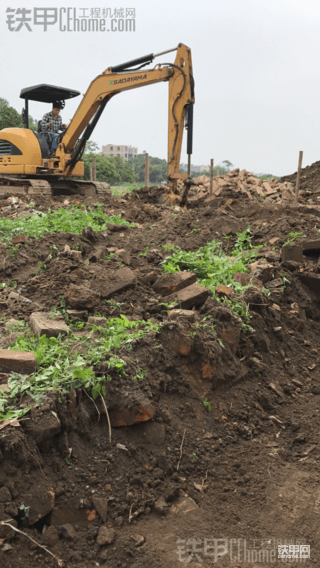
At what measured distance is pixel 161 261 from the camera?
6.83 metres

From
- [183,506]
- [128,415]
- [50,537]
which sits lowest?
[183,506]

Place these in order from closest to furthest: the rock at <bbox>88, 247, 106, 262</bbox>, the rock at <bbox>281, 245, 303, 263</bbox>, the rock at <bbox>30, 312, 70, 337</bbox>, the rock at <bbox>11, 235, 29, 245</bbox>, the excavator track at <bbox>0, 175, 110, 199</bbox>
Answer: the rock at <bbox>30, 312, 70, 337</bbox>
the rock at <bbox>88, 247, 106, 262</bbox>
the rock at <bbox>281, 245, 303, 263</bbox>
the rock at <bbox>11, 235, 29, 245</bbox>
the excavator track at <bbox>0, 175, 110, 199</bbox>

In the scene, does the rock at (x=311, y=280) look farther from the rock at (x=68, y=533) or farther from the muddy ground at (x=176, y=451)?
the rock at (x=68, y=533)

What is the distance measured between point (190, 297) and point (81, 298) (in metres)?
1.22

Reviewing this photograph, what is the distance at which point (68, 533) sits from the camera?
2861 millimetres

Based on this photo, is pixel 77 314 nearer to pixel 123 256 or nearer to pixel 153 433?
pixel 153 433

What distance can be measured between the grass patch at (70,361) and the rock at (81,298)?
22.1 inches

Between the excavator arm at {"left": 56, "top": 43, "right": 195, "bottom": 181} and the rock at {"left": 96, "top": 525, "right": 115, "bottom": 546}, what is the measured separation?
1009cm

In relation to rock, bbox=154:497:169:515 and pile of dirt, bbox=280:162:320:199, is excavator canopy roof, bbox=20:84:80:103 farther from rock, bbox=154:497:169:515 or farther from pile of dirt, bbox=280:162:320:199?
rock, bbox=154:497:169:515

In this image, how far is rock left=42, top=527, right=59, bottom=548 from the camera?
2.77 meters

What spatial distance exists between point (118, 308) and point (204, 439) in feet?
6.20

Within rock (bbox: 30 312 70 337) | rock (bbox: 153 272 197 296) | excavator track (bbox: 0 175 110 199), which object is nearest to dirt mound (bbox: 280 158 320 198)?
excavator track (bbox: 0 175 110 199)

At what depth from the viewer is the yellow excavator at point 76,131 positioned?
1223 cm

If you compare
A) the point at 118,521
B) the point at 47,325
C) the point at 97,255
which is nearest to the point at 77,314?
the point at 47,325
